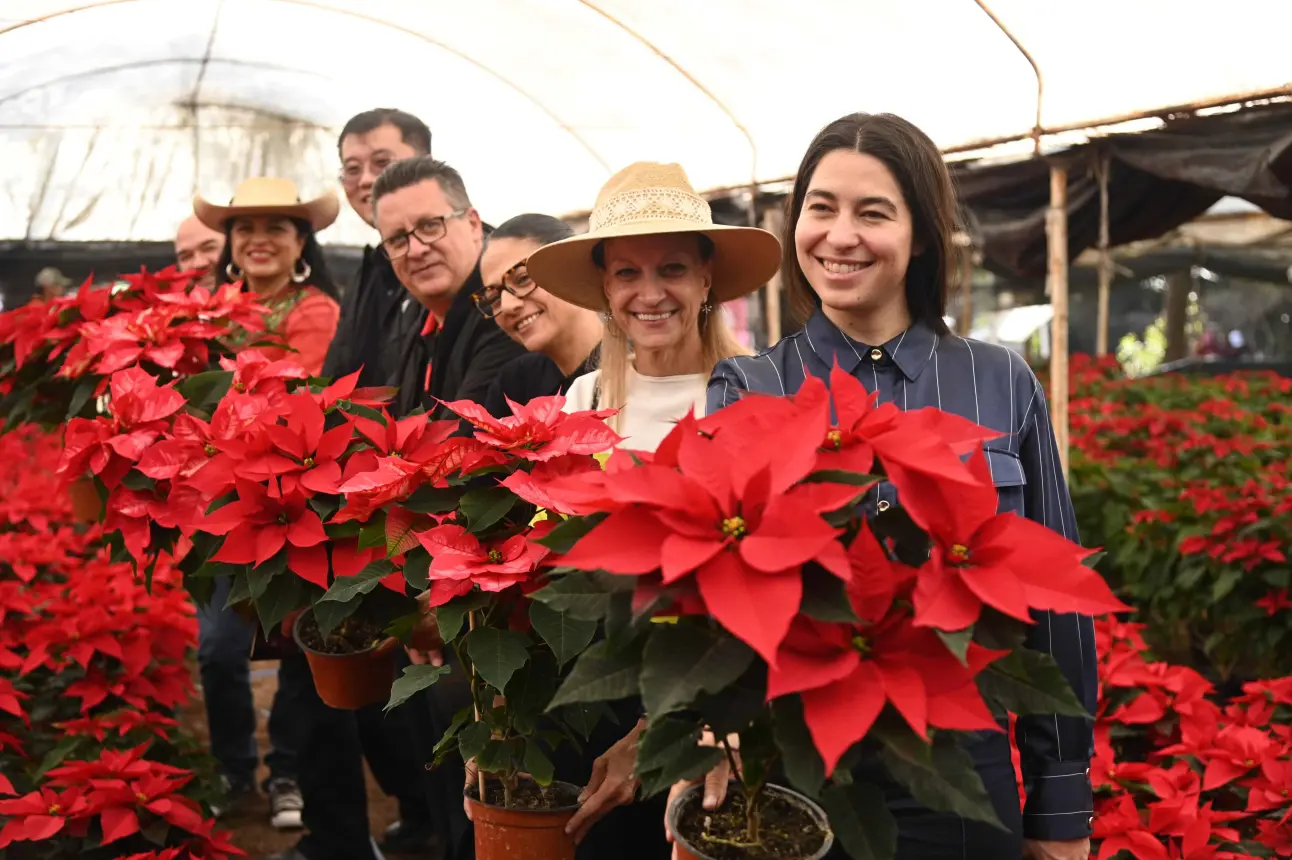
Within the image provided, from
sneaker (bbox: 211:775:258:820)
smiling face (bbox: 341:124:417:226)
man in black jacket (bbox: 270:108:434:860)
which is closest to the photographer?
man in black jacket (bbox: 270:108:434:860)

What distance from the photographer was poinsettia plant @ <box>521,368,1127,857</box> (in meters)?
0.85

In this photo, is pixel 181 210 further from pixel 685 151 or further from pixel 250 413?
pixel 250 413

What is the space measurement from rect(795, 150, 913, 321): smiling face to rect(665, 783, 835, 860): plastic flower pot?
680mm

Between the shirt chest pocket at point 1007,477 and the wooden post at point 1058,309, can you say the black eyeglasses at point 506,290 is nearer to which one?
the shirt chest pocket at point 1007,477

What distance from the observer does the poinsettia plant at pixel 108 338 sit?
2.36 metres

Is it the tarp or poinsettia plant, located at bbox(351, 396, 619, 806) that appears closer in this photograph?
poinsettia plant, located at bbox(351, 396, 619, 806)

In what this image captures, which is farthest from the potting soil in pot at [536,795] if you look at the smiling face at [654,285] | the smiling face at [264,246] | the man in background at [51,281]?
the man in background at [51,281]

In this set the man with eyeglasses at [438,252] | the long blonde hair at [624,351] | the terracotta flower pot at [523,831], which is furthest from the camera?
the man with eyeglasses at [438,252]

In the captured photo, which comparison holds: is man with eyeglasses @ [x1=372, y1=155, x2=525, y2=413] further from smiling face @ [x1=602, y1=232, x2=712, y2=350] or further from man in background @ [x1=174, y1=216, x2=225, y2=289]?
man in background @ [x1=174, y1=216, x2=225, y2=289]

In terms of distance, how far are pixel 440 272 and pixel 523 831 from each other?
1.62 meters

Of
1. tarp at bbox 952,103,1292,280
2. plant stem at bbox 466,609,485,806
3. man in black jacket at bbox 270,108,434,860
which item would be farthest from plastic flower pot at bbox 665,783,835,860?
tarp at bbox 952,103,1292,280

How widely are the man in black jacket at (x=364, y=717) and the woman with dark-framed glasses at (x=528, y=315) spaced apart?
51 centimetres

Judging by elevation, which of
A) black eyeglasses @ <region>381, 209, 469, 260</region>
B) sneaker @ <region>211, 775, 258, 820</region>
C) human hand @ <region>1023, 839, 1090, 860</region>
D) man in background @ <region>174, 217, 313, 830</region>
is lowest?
sneaker @ <region>211, 775, 258, 820</region>

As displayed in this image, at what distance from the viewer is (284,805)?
3.70 metres
